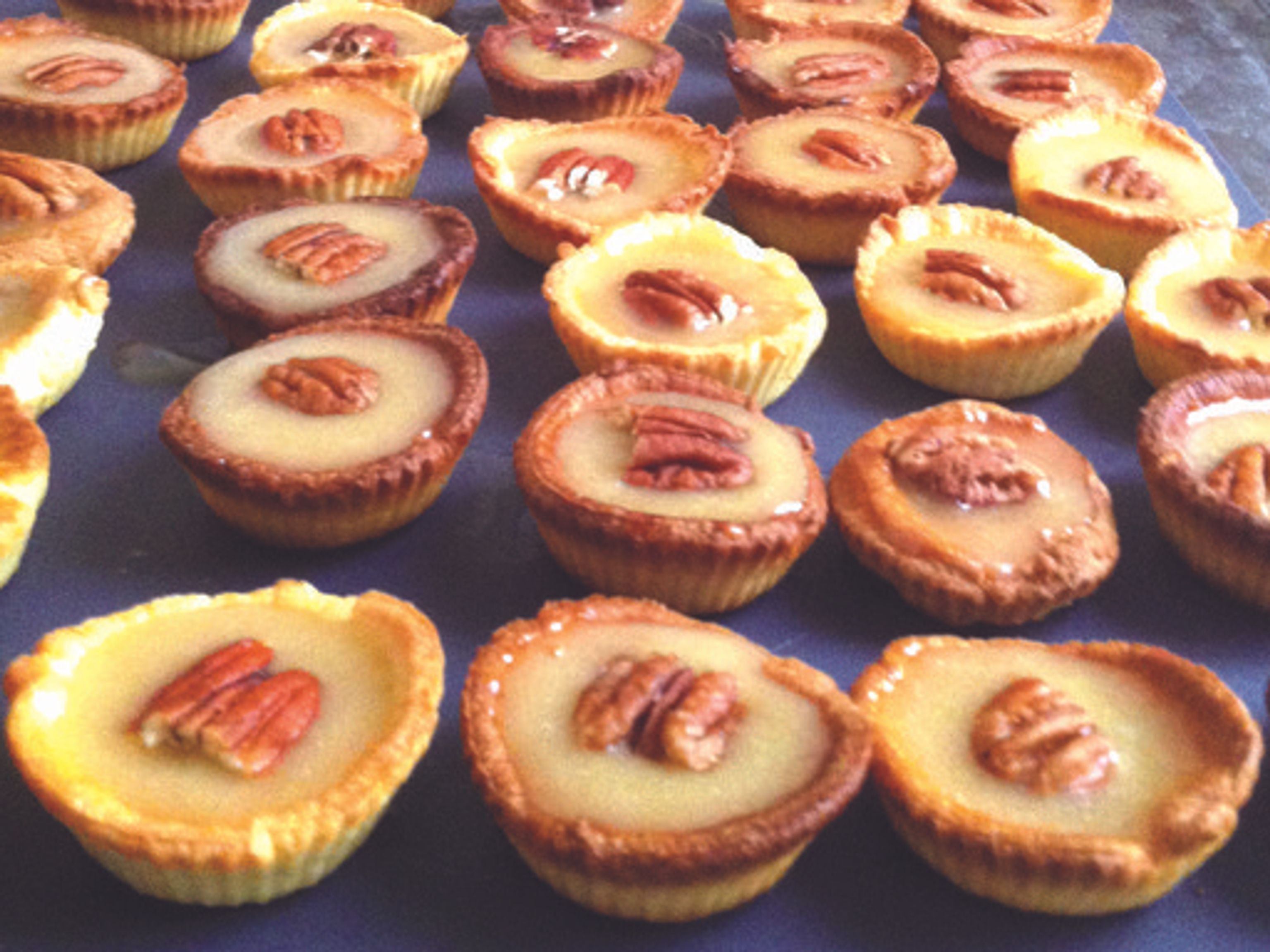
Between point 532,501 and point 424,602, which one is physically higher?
point 532,501

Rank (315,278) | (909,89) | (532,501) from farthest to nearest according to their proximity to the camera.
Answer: (909,89) < (315,278) < (532,501)

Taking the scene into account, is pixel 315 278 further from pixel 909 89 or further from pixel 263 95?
pixel 909 89

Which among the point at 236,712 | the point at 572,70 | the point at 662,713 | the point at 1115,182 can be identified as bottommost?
the point at 236,712

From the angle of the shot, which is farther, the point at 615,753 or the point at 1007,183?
the point at 1007,183

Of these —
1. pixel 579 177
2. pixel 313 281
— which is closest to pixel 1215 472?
pixel 579 177

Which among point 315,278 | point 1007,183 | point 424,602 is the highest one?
point 1007,183

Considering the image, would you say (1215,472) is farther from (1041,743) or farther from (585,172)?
(585,172)

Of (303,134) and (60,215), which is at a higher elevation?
(303,134)

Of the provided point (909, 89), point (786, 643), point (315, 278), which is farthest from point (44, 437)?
point (909, 89)
